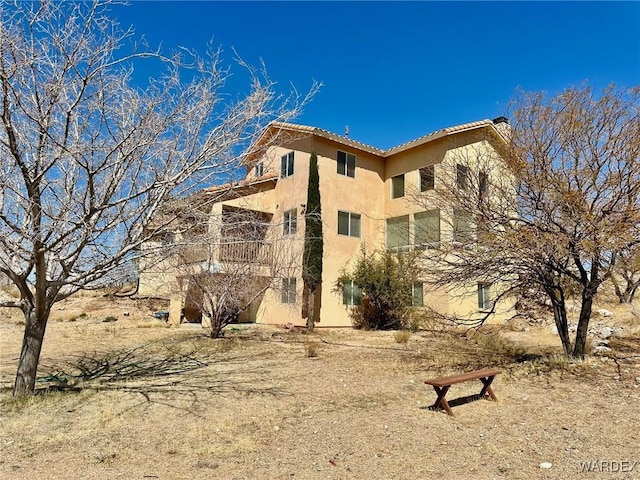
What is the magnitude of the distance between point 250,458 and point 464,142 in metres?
15.0

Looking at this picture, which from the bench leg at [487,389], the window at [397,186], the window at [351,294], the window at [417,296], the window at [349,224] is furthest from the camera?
the window at [397,186]

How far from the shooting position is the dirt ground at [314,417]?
446 centimetres

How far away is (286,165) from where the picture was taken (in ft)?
68.2

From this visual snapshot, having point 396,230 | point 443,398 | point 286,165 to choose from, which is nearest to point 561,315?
point 443,398

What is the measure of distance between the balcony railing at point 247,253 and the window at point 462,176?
5533mm

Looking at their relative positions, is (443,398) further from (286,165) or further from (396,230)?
(286,165)

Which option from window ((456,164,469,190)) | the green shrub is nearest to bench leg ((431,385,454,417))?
window ((456,164,469,190))

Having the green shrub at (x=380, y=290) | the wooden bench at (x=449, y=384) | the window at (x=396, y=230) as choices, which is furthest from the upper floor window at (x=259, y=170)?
the window at (x=396, y=230)

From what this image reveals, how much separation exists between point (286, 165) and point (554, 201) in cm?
1390

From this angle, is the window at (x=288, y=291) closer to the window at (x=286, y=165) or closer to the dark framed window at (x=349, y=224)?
the dark framed window at (x=349, y=224)

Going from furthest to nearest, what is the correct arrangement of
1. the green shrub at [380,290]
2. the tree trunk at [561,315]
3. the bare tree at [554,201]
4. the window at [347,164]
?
1. the window at [347,164]
2. the green shrub at [380,290]
3. the tree trunk at [561,315]
4. the bare tree at [554,201]

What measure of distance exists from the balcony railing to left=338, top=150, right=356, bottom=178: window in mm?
6895

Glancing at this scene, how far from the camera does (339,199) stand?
20172 millimetres

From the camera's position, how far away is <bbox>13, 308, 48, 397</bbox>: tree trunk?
6.87m
